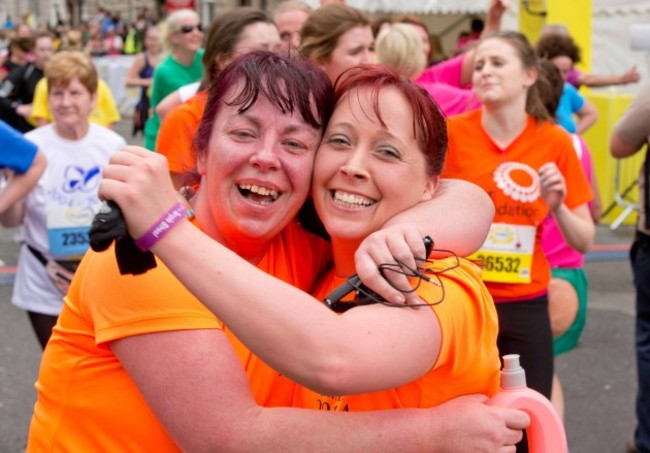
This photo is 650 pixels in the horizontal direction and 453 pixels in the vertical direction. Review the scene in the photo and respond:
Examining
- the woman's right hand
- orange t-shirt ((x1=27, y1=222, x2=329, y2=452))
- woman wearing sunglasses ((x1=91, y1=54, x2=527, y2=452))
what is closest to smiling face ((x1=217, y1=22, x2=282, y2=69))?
woman wearing sunglasses ((x1=91, y1=54, x2=527, y2=452))

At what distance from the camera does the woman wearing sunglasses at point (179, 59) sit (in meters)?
6.02

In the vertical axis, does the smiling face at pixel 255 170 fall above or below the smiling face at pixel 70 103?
above

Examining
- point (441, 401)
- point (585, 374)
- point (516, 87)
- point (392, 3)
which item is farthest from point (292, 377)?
point (392, 3)

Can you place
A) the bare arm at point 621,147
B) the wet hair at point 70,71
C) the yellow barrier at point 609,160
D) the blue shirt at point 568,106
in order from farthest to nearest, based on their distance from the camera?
the yellow barrier at point 609,160 → the blue shirt at point 568,106 → the wet hair at point 70,71 → the bare arm at point 621,147

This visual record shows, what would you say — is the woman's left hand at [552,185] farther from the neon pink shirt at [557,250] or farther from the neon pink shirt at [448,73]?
the neon pink shirt at [448,73]

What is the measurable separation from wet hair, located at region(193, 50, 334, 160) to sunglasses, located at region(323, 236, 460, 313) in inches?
15.6

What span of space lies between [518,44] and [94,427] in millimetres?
3017

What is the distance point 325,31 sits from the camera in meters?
4.30

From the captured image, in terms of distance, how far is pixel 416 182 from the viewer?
6.76ft

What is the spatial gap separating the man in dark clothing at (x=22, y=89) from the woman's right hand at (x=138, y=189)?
816 centimetres

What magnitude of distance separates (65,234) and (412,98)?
2.84 m

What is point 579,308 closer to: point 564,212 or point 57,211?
point 564,212

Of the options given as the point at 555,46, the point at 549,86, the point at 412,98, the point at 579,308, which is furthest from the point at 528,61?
the point at 555,46

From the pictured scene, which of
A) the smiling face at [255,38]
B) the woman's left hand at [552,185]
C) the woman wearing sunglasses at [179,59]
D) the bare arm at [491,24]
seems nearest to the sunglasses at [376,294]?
the woman's left hand at [552,185]
